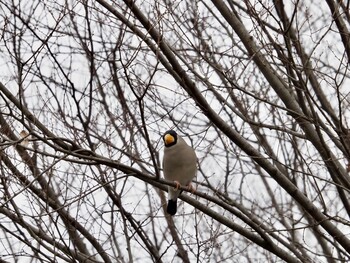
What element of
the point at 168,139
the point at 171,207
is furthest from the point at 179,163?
the point at 171,207

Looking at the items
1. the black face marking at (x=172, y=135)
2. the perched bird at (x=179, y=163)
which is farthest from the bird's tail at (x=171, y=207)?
the black face marking at (x=172, y=135)

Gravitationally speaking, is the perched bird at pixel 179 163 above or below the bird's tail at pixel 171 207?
above

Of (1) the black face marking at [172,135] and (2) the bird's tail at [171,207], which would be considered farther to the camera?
(2) the bird's tail at [171,207]

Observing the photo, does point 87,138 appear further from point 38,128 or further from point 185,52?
point 185,52

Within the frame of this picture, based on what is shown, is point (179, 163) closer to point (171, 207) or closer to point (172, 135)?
point (172, 135)

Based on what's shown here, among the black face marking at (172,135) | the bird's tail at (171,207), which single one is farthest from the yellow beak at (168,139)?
the bird's tail at (171,207)

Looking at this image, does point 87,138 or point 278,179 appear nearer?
point 278,179

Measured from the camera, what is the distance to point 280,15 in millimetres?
5566

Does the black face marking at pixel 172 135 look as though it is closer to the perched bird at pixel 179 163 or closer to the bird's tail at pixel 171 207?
the perched bird at pixel 179 163

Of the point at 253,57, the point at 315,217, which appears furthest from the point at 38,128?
the point at 315,217

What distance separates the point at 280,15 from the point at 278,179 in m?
1.32

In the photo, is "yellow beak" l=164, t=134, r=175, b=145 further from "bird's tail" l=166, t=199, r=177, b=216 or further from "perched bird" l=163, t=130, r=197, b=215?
"bird's tail" l=166, t=199, r=177, b=216

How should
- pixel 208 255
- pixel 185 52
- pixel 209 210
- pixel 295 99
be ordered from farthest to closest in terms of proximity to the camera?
pixel 185 52 → pixel 295 99 → pixel 208 255 → pixel 209 210

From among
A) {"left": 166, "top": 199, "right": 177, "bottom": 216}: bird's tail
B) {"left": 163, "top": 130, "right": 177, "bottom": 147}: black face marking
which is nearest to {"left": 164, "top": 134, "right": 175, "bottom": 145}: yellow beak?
{"left": 163, "top": 130, "right": 177, "bottom": 147}: black face marking
